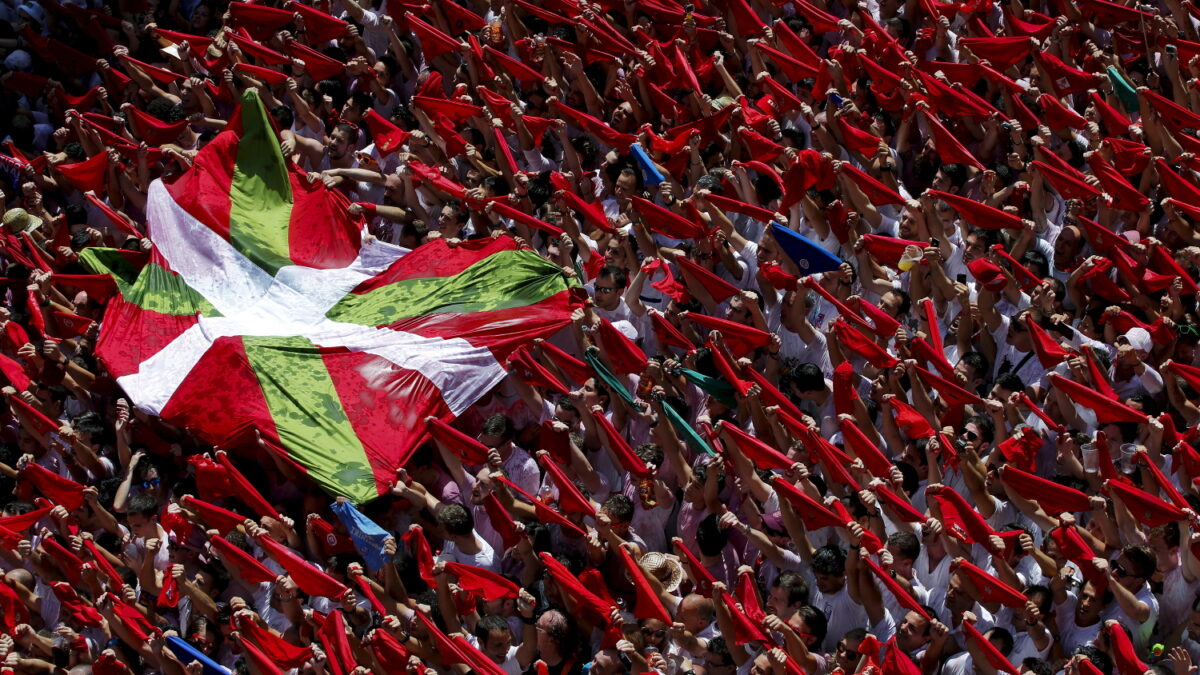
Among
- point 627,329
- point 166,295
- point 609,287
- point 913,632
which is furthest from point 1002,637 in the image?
point 166,295

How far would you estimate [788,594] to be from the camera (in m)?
8.54

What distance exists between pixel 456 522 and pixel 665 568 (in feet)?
3.62

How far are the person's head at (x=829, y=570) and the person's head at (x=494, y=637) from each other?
1.49 m

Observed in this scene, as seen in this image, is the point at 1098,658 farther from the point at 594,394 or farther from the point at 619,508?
the point at 594,394

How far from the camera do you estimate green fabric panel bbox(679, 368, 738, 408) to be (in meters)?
9.76

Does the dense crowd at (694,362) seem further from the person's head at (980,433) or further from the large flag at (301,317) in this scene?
the large flag at (301,317)

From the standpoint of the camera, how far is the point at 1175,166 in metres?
10.6

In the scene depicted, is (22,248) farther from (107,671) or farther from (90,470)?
(107,671)

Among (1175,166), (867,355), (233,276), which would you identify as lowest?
(233,276)

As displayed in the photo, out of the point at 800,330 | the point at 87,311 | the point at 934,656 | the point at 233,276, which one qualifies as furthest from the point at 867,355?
the point at 87,311

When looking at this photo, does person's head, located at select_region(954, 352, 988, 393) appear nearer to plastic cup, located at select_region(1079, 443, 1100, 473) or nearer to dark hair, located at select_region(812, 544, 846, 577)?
plastic cup, located at select_region(1079, 443, 1100, 473)

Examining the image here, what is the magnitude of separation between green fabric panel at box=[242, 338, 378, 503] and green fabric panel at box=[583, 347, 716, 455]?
133 cm

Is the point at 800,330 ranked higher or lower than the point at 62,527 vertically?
higher

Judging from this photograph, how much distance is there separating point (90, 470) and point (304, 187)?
90.9 inches
